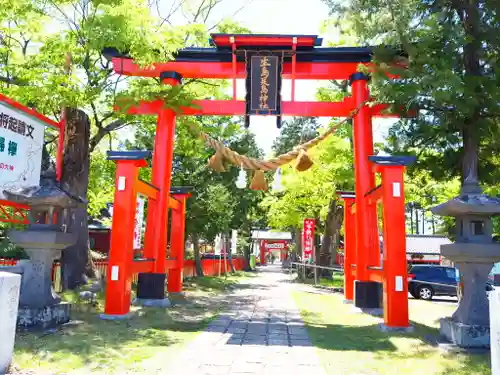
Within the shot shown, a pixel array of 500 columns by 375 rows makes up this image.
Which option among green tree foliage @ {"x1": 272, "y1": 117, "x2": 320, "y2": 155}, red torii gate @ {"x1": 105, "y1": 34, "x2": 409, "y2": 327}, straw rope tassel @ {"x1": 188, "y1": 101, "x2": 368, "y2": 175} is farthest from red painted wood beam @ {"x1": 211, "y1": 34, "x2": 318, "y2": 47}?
green tree foliage @ {"x1": 272, "y1": 117, "x2": 320, "y2": 155}

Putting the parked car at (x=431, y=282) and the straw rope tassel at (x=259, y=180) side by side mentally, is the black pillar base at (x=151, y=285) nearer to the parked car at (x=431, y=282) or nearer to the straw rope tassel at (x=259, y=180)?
the straw rope tassel at (x=259, y=180)

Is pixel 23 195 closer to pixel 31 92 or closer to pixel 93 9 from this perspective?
pixel 31 92

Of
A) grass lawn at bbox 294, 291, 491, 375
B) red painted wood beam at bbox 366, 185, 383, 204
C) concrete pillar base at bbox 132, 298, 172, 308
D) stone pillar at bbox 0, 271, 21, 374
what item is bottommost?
grass lawn at bbox 294, 291, 491, 375

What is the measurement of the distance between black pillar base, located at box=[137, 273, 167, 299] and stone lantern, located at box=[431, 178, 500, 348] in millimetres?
6807

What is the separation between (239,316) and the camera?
33.6 ft

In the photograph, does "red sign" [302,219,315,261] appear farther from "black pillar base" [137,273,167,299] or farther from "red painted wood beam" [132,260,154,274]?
"red painted wood beam" [132,260,154,274]

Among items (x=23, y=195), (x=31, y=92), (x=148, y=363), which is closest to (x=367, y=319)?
(x=148, y=363)

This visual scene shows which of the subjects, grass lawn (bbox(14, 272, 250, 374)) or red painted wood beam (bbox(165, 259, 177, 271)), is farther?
red painted wood beam (bbox(165, 259, 177, 271))

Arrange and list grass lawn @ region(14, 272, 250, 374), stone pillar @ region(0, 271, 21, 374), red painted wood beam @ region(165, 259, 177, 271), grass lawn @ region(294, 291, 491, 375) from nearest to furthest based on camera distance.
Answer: stone pillar @ region(0, 271, 21, 374), grass lawn @ region(14, 272, 250, 374), grass lawn @ region(294, 291, 491, 375), red painted wood beam @ region(165, 259, 177, 271)

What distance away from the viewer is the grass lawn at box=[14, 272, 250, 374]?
18.1ft

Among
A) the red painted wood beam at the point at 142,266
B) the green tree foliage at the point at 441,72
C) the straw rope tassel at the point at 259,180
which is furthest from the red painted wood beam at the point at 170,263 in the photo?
the green tree foliage at the point at 441,72

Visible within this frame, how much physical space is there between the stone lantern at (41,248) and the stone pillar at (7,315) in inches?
97.5

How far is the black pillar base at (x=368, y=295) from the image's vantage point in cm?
1081

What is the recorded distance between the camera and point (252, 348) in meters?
6.71
